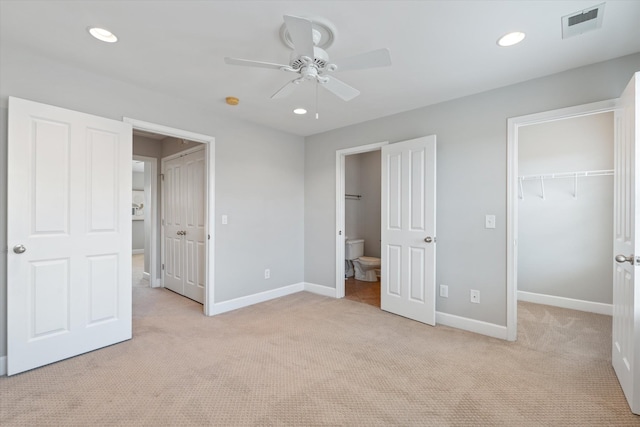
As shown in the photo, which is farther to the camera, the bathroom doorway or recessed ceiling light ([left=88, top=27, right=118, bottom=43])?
the bathroom doorway

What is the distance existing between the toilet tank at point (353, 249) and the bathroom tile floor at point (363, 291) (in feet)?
1.46

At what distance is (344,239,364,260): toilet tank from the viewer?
216 inches

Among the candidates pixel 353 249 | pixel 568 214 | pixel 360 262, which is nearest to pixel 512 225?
pixel 568 214

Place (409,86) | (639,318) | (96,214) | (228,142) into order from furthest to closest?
(228,142) → (409,86) → (96,214) → (639,318)

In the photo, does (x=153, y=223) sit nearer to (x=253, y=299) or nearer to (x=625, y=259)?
(x=253, y=299)

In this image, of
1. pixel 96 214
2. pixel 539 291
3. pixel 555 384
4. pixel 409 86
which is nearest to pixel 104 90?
pixel 96 214

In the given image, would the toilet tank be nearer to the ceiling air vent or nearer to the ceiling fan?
the ceiling fan

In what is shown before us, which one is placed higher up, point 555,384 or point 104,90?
point 104,90

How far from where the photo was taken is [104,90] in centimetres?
273

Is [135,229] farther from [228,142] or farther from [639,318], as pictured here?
[639,318]

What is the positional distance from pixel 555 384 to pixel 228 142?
389 centimetres

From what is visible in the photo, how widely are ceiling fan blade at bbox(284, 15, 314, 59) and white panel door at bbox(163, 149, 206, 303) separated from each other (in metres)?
2.56

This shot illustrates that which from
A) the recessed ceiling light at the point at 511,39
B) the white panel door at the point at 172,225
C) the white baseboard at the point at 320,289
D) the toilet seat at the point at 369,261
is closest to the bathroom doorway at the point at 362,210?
the toilet seat at the point at 369,261

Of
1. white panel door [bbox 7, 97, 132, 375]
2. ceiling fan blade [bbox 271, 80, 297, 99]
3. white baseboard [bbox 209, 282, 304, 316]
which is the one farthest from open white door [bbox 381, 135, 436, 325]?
white panel door [bbox 7, 97, 132, 375]
